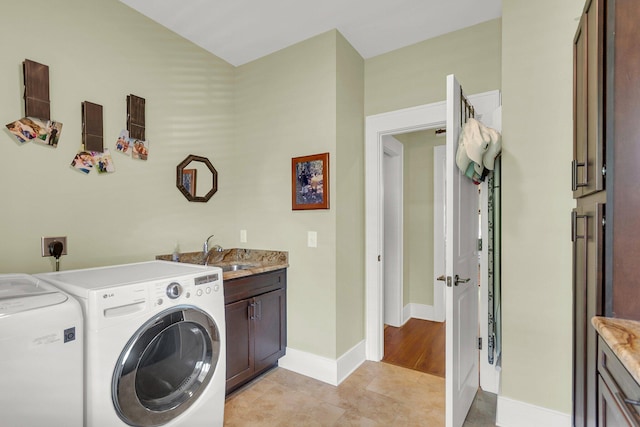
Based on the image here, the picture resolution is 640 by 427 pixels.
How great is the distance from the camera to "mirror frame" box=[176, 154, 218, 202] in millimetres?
2461

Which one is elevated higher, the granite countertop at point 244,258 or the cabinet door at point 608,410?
the granite countertop at point 244,258

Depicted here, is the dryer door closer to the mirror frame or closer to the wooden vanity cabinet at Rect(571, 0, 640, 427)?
the mirror frame

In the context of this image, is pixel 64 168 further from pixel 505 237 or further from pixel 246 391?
pixel 505 237

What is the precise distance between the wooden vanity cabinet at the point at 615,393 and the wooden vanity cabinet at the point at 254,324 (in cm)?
187

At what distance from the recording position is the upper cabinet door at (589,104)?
109 cm

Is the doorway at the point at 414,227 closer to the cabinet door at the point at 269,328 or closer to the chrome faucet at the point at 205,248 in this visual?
the cabinet door at the point at 269,328

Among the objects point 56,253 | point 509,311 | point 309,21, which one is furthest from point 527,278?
point 56,253

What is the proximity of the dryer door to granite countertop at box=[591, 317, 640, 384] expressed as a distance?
160cm

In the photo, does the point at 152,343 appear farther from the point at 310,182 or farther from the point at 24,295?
the point at 310,182

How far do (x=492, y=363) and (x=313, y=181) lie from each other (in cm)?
189

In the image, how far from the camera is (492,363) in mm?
2244

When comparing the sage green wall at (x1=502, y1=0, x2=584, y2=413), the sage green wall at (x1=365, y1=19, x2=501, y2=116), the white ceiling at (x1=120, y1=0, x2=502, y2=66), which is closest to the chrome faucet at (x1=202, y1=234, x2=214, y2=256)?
the white ceiling at (x1=120, y1=0, x2=502, y2=66)

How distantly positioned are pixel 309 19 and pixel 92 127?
5.42 ft

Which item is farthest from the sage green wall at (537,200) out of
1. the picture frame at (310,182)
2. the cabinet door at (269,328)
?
the cabinet door at (269,328)
